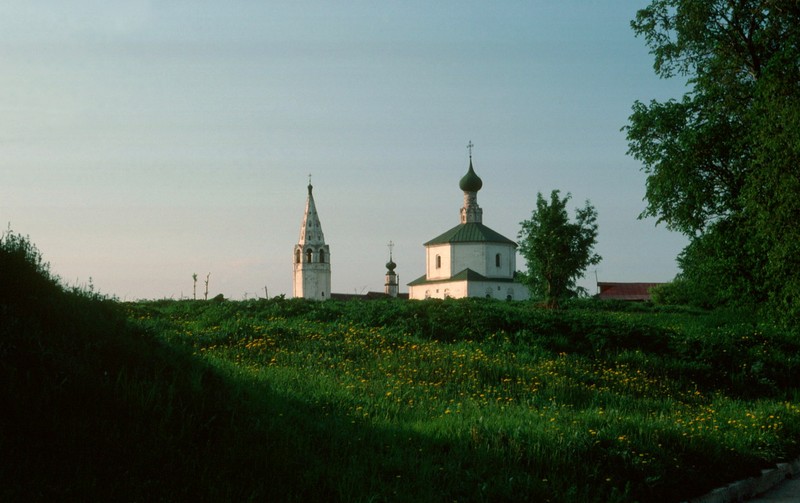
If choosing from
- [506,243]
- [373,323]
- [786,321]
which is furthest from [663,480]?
[506,243]

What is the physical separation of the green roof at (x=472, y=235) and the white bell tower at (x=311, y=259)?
1659 cm

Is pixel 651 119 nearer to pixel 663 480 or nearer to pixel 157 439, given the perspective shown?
pixel 663 480

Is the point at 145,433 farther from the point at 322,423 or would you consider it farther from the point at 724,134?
the point at 724,134

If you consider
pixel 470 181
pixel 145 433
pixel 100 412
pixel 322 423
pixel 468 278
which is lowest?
pixel 322 423

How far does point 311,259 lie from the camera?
112 metres

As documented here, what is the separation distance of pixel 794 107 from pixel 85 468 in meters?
21.1

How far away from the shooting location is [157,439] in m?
7.40

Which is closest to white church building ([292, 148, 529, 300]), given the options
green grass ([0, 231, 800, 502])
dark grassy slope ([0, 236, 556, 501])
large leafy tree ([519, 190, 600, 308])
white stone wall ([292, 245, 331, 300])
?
white stone wall ([292, 245, 331, 300])

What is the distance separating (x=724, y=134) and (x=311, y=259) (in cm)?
8796

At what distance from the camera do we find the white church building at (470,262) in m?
98.9

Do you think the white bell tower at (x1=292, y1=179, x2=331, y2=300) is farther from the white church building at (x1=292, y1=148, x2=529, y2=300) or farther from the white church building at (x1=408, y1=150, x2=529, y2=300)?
the white church building at (x1=408, y1=150, x2=529, y2=300)

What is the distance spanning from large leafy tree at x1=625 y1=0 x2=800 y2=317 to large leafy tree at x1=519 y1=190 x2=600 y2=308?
61.0ft

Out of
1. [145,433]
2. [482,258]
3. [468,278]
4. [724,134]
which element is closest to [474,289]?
[468,278]

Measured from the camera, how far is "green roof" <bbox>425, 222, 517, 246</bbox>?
100438mm
